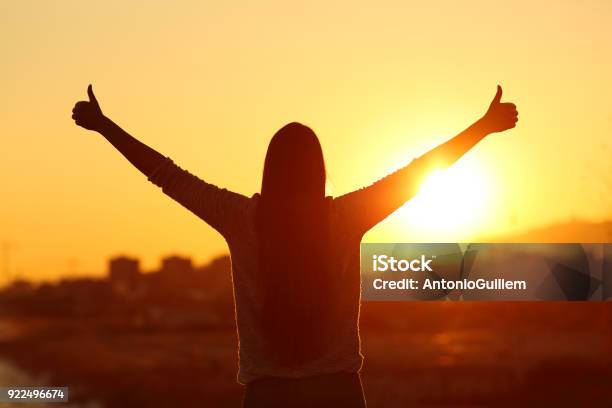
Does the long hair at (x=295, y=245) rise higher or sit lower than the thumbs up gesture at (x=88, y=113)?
lower

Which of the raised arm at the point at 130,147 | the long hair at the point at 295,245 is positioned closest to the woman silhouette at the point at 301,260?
the long hair at the point at 295,245

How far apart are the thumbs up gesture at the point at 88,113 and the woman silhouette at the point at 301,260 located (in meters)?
0.53

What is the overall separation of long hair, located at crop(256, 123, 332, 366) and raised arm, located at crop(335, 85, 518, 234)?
0.12 metres

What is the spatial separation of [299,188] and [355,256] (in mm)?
333

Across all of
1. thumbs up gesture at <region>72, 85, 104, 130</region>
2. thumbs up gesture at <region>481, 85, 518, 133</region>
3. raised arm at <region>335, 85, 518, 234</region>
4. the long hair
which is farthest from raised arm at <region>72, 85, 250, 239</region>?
thumbs up gesture at <region>481, 85, 518, 133</region>

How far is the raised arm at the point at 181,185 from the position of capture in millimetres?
4715

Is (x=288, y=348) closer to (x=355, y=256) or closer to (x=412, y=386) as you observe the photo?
(x=355, y=256)

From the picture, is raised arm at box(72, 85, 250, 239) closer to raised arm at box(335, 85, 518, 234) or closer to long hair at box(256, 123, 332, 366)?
long hair at box(256, 123, 332, 366)

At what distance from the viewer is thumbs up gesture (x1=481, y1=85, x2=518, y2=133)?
479 centimetres

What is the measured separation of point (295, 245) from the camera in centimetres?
458

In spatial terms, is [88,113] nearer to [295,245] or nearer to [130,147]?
[130,147]

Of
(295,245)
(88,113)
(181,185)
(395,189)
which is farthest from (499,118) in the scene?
(88,113)

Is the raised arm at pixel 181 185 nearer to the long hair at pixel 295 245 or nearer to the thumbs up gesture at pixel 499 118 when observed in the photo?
the long hair at pixel 295 245

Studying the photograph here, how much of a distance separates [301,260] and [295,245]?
0.06 meters
